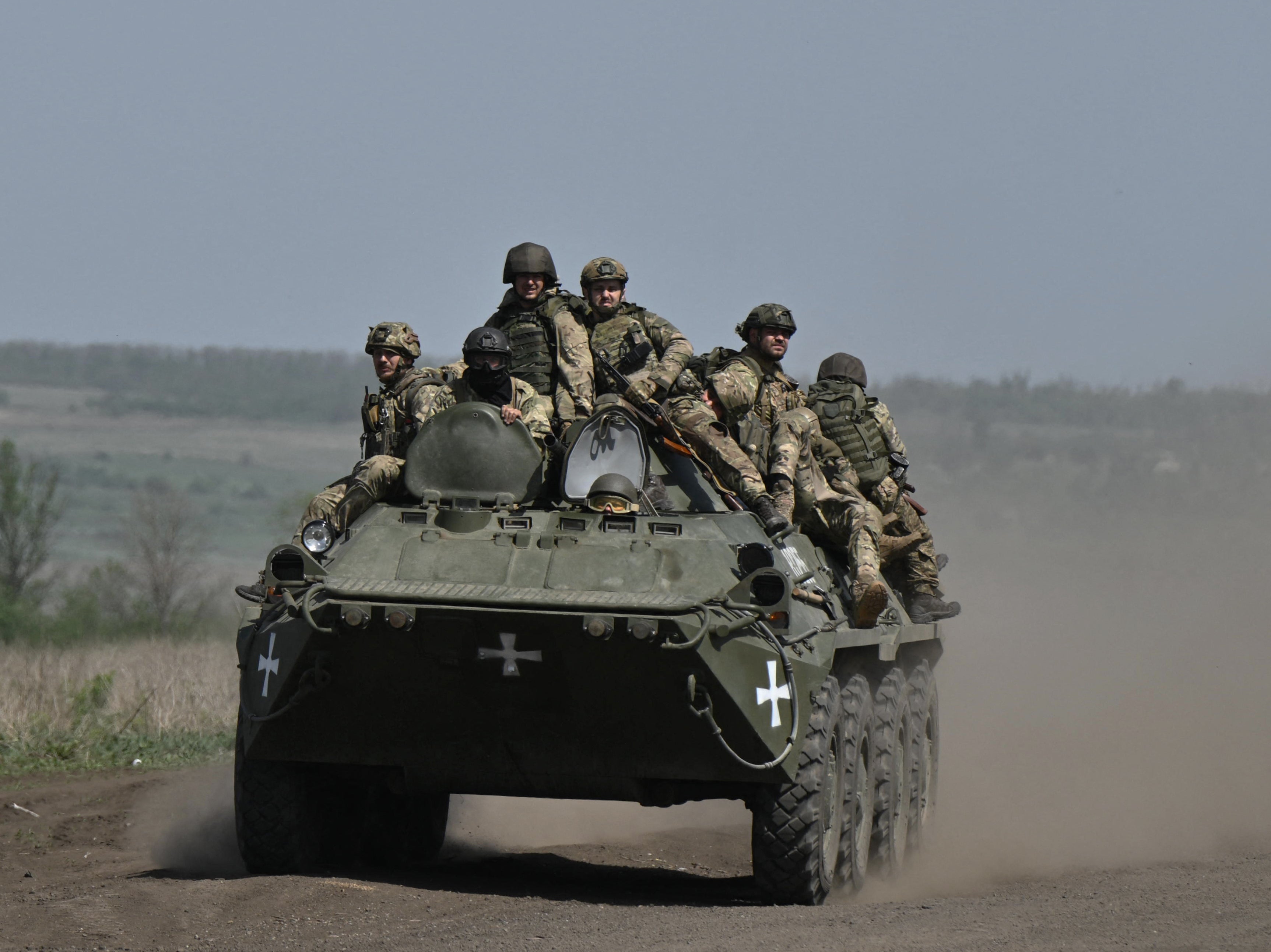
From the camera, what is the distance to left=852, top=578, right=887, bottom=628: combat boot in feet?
39.9

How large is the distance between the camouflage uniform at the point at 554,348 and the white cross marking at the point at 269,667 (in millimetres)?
3233

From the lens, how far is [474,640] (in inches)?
386

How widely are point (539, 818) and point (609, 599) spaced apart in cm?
597

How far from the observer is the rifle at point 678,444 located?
12.0 metres

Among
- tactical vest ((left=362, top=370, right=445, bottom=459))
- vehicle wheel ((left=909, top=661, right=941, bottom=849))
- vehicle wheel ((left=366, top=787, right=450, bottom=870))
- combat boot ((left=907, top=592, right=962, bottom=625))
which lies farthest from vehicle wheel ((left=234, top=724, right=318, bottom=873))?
combat boot ((left=907, top=592, right=962, bottom=625))

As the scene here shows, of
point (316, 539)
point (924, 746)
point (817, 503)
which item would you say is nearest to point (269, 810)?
point (316, 539)

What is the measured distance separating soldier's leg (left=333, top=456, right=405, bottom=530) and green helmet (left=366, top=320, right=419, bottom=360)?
1.73m

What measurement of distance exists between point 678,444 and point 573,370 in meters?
1.21

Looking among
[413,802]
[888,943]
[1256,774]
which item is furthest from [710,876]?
[1256,774]

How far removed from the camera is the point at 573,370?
1305cm

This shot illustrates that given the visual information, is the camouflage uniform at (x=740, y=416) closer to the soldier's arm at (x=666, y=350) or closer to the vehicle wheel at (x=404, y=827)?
the soldier's arm at (x=666, y=350)

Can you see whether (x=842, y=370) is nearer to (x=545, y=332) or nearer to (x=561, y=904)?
(x=545, y=332)

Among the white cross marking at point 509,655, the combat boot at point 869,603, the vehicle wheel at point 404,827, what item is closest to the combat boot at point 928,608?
the combat boot at point 869,603

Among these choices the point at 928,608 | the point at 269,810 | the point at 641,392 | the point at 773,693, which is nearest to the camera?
the point at 773,693
